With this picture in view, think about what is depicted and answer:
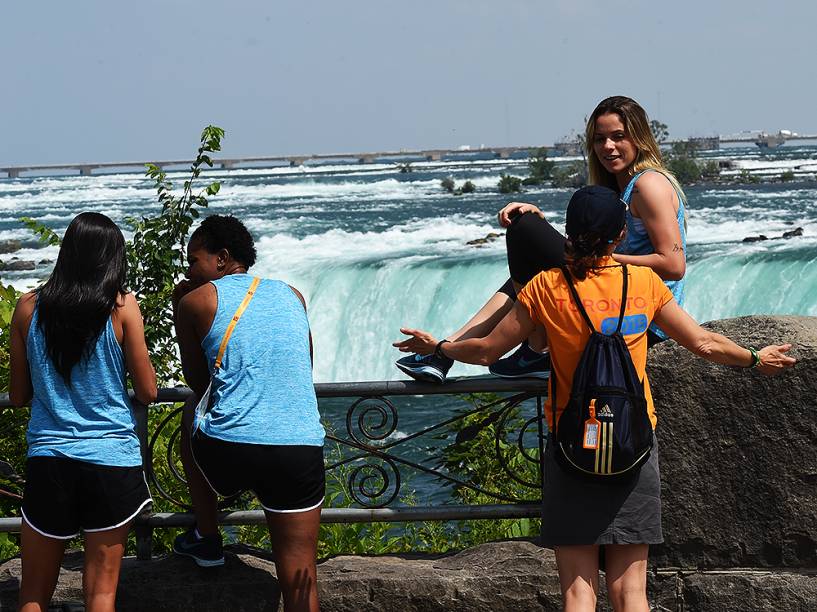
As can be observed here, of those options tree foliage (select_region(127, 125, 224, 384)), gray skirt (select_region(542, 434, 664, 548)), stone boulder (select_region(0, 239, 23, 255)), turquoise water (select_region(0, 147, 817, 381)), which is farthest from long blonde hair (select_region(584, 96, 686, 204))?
stone boulder (select_region(0, 239, 23, 255))

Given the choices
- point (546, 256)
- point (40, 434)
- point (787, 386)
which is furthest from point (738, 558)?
point (40, 434)

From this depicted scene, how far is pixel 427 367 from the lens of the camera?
3781 millimetres

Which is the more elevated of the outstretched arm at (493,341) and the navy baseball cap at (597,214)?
the navy baseball cap at (597,214)

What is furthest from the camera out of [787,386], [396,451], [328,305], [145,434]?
[328,305]

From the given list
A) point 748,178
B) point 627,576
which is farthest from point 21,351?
point 748,178

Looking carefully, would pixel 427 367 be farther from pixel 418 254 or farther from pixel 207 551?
pixel 418 254

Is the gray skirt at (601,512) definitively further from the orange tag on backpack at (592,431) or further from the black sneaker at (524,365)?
the black sneaker at (524,365)

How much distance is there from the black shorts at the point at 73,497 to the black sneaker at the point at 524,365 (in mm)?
1310

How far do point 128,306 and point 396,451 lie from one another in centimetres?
732

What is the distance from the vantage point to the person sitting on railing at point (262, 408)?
10.9 ft

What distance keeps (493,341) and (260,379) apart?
0.69 meters

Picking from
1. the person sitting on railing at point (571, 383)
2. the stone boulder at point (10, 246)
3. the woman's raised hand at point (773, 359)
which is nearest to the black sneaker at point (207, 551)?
the person sitting on railing at point (571, 383)

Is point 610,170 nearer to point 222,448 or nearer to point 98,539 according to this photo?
point 222,448

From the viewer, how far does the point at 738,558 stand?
3.73 meters
